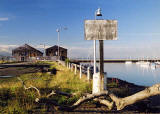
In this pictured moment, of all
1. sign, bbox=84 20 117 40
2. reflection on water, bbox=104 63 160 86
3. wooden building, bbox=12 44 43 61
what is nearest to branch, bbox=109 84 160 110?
sign, bbox=84 20 117 40

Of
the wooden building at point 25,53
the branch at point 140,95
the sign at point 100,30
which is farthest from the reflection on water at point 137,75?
the branch at point 140,95

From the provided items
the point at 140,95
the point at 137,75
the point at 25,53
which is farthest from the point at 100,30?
the point at 25,53

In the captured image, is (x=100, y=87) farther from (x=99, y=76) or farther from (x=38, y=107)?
(x=38, y=107)

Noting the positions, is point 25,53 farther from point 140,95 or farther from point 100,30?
point 140,95

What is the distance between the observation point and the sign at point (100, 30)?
32.8 feet

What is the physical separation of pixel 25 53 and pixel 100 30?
205ft

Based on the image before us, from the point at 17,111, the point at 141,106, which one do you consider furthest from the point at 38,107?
the point at 141,106

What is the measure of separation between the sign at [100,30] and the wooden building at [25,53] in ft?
193

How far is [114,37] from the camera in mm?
9992

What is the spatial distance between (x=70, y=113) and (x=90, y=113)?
2.53 feet

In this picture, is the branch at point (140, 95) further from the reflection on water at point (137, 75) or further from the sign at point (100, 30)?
the reflection on water at point (137, 75)

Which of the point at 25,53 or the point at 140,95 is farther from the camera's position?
the point at 25,53

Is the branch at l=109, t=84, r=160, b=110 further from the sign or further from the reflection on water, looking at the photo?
the reflection on water

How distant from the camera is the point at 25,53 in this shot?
68750 millimetres
